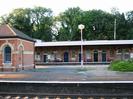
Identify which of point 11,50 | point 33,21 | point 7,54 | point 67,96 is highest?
point 33,21

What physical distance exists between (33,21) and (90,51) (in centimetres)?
3529

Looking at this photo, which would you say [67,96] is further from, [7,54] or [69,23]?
[69,23]

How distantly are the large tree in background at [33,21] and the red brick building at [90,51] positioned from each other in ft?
87.9

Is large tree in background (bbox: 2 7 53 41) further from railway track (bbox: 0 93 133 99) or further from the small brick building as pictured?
railway track (bbox: 0 93 133 99)

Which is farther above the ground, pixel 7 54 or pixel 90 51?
pixel 90 51

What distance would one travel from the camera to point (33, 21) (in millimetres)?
83312

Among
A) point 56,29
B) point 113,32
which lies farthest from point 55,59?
point 56,29

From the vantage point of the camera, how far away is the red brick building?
2008 inches

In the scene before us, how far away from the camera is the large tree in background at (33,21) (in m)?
80.2

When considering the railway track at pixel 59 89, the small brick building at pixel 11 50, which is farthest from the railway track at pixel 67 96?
the small brick building at pixel 11 50

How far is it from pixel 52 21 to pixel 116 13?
1835cm

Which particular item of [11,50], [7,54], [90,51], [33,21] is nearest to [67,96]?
[11,50]

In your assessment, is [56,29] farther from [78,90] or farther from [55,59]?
[78,90]

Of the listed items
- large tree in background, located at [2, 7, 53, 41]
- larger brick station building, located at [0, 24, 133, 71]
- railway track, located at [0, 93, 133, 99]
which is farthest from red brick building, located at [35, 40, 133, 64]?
railway track, located at [0, 93, 133, 99]
